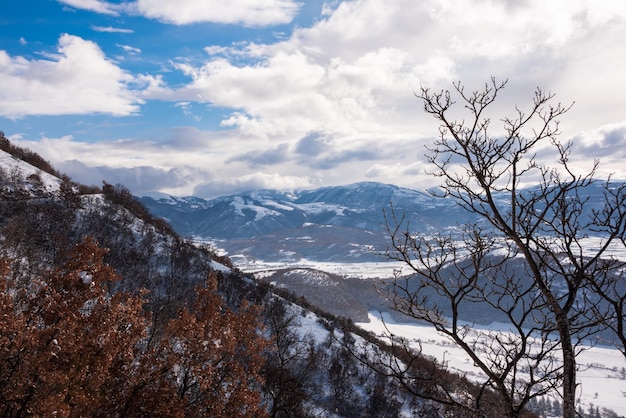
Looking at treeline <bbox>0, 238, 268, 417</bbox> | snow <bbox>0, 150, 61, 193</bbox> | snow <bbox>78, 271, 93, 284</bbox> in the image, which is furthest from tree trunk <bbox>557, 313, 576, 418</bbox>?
snow <bbox>0, 150, 61, 193</bbox>

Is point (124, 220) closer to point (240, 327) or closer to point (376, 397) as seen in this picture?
point (376, 397)

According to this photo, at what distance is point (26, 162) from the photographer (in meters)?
83.7

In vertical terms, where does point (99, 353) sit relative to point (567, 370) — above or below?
below

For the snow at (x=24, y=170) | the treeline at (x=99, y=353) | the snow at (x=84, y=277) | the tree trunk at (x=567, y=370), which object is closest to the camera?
the tree trunk at (x=567, y=370)

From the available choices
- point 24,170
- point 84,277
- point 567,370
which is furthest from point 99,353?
point 24,170

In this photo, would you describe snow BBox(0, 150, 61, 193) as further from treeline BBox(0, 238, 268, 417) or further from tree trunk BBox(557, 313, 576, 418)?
tree trunk BBox(557, 313, 576, 418)

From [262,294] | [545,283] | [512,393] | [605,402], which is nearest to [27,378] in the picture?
[512,393]

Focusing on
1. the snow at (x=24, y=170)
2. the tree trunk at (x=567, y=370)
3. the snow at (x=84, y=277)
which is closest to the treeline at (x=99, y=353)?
the snow at (x=84, y=277)

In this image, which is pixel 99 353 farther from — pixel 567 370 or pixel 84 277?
pixel 567 370

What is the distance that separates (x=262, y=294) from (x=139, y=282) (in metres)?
23.8

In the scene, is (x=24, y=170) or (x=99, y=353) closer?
(x=99, y=353)

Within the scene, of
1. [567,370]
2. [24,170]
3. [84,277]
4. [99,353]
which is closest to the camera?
[567,370]

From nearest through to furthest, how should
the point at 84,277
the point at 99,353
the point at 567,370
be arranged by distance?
the point at 567,370 → the point at 99,353 → the point at 84,277

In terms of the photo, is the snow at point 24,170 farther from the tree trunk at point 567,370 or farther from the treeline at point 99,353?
the tree trunk at point 567,370
